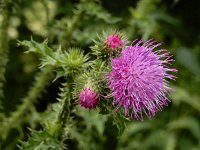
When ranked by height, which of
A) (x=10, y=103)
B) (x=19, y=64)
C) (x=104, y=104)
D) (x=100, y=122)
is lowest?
(x=104, y=104)

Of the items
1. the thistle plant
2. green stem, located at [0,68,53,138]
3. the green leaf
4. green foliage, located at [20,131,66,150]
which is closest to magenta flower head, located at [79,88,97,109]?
the thistle plant

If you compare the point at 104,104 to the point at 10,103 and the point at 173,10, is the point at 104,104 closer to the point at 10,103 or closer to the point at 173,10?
the point at 10,103

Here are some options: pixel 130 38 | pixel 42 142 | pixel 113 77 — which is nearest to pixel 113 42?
pixel 113 77

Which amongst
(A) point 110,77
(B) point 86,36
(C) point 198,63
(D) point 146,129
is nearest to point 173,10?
→ (C) point 198,63

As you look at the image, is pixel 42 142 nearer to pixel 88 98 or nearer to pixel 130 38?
pixel 88 98

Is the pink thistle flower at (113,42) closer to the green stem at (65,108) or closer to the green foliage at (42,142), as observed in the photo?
the green stem at (65,108)
